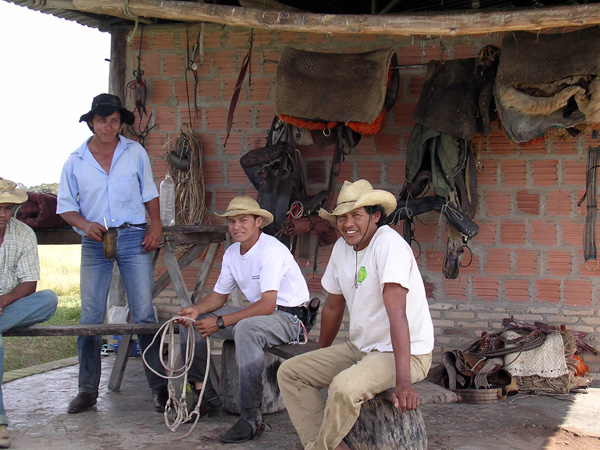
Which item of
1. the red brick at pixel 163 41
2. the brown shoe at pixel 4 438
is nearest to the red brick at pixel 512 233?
the red brick at pixel 163 41

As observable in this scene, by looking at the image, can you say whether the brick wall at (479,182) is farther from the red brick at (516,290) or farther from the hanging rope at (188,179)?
the hanging rope at (188,179)

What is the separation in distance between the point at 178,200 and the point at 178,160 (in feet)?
1.19

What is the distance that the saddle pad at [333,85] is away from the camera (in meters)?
5.17

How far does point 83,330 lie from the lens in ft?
14.8

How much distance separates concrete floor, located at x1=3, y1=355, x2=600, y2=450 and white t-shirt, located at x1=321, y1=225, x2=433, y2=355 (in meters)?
0.84

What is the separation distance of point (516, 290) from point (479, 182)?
3.10ft

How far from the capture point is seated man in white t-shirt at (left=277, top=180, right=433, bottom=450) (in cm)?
340

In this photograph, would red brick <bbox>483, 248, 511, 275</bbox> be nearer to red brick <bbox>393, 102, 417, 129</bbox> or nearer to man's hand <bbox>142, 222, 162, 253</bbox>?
red brick <bbox>393, 102, 417, 129</bbox>

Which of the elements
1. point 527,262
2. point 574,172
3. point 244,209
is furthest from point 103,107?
point 574,172

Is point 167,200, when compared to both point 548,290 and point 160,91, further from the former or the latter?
point 548,290

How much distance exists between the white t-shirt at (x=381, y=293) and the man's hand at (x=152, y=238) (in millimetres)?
1610

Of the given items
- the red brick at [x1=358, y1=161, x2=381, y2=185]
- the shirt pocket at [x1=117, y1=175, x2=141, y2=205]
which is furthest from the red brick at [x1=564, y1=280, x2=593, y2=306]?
the shirt pocket at [x1=117, y1=175, x2=141, y2=205]

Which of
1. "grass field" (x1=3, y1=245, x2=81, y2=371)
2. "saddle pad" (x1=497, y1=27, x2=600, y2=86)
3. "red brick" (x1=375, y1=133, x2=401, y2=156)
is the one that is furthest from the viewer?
"grass field" (x1=3, y1=245, x2=81, y2=371)

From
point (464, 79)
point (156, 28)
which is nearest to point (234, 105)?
point (156, 28)
